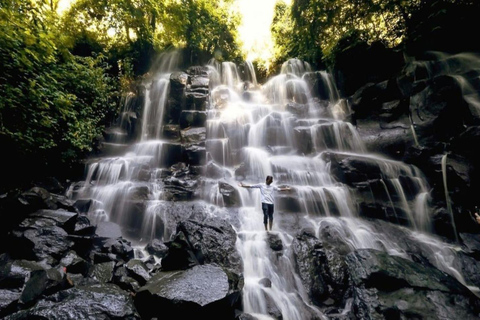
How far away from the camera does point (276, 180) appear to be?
411 inches

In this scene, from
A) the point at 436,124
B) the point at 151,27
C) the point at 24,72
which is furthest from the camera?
the point at 151,27

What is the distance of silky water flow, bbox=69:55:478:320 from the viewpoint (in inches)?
237

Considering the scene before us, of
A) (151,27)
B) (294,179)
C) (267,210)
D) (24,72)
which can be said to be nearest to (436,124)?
(294,179)

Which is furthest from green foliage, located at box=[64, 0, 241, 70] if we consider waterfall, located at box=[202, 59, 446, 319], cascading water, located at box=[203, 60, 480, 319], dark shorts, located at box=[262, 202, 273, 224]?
dark shorts, located at box=[262, 202, 273, 224]

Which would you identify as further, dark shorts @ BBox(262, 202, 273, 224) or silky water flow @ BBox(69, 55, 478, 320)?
dark shorts @ BBox(262, 202, 273, 224)

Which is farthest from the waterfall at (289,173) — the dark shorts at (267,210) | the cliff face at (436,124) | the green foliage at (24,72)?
the green foliage at (24,72)

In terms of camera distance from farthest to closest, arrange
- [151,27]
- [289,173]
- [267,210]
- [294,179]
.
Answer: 1. [151,27]
2. [289,173]
3. [294,179]
4. [267,210]

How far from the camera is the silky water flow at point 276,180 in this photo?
6.02m

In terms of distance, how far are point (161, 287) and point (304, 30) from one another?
620 inches

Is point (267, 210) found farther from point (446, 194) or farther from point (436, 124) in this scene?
point (436, 124)

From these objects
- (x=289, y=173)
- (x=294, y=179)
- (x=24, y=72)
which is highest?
(x=24, y=72)

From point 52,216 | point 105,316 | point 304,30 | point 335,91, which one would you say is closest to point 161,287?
point 105,316

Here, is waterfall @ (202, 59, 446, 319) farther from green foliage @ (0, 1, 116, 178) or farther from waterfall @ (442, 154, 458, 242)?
green foliage @ (0, 1, 116, 178)

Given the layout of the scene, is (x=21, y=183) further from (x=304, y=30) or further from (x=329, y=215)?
(x=304, y=30)
